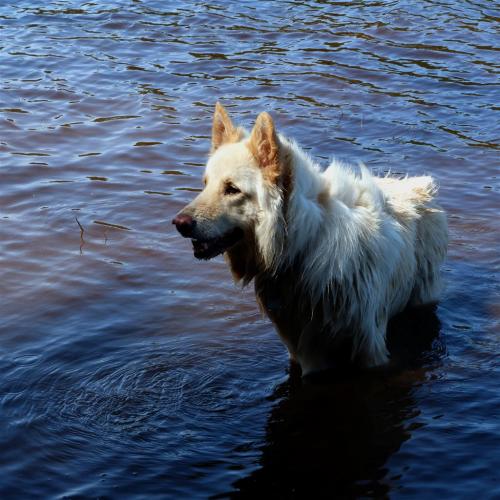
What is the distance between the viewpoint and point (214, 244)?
5.93 meters

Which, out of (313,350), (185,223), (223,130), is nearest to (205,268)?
(313,350)

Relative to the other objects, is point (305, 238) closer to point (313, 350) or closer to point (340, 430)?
point (313, 350)

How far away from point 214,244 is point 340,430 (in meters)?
1.55

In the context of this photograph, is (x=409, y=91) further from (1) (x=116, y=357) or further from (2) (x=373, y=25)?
(1) (x=116, y=357)

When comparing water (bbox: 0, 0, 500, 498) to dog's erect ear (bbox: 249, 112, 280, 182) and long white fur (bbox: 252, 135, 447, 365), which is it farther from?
dog's erect ear (bbox: 249, 112, 280, 182)

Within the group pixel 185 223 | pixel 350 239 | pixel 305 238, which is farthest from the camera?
pixel 350 239

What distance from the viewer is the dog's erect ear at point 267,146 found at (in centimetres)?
575

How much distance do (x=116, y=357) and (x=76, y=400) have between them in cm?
72

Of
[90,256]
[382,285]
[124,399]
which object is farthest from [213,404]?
[90,256]

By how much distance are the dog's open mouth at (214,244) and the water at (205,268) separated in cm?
118

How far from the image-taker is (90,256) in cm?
905

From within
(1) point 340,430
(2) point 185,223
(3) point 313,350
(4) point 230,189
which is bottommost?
(1) point 340,430

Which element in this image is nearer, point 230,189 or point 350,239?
point 230,189

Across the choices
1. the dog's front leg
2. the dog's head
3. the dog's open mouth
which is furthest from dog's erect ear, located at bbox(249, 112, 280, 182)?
the dog's front leg
